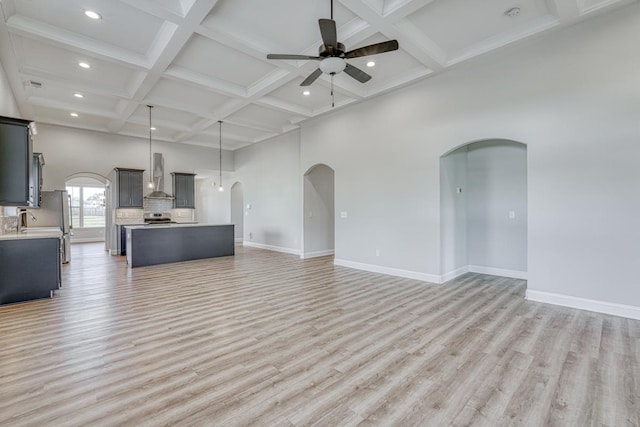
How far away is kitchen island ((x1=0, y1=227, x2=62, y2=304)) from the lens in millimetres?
3963

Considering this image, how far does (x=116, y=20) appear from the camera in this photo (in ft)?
12.3

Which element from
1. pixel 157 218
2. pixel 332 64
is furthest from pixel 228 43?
pixel 157 218

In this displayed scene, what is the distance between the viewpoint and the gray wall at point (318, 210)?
796 centimetres

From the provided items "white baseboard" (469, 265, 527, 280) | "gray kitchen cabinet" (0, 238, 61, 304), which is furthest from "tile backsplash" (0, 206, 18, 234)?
"white baseboard" (469, 265, 527, 280)

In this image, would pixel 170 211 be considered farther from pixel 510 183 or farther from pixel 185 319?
pixel 510 183

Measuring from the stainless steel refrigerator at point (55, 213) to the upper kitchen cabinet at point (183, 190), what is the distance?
310cm

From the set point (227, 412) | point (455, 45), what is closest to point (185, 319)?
point (227, 412)

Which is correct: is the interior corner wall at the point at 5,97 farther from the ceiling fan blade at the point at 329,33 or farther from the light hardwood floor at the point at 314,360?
the ceiling fan blade at the point at 329,33

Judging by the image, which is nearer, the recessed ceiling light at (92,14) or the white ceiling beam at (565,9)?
the white ceiling beam at (565,9)

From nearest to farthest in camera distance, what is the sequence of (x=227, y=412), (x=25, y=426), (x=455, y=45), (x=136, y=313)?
(x=25, y=426) → (x=227, y=412) → (x=136, y=313) → (x=455, y=45)

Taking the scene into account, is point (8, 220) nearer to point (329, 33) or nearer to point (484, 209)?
point (329, 33)

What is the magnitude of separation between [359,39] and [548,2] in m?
2.21

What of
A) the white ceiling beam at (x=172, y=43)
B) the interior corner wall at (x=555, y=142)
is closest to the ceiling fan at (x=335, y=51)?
the white ceiling beam at (x=172, y=43)

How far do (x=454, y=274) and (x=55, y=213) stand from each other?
906cm
